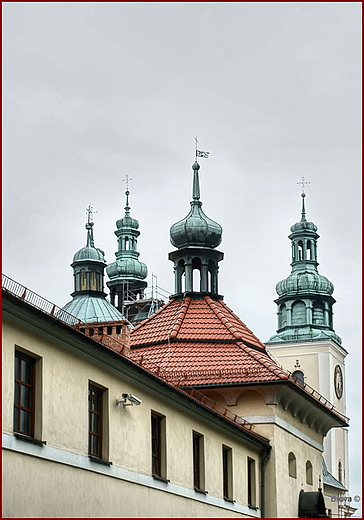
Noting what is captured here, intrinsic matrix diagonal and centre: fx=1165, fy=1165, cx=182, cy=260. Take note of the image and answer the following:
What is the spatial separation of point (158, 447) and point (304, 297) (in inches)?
2597

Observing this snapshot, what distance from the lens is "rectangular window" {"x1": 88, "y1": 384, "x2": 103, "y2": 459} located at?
22531 millimetres

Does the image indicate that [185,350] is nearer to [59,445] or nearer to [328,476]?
[59,445]

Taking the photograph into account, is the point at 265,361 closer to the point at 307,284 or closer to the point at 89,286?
the point at 89,286

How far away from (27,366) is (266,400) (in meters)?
15.4

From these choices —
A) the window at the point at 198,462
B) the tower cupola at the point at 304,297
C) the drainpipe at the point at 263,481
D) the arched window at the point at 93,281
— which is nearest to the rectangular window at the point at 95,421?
the window at the point at 198,462

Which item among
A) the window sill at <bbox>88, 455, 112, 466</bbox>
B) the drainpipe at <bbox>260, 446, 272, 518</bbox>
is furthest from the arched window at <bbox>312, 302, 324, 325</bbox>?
the window sill at <bbox>88, 455, 112, 466</bbox>

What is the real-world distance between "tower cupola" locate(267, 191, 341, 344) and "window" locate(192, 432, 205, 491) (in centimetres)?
6250

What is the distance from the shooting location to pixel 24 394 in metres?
20.0

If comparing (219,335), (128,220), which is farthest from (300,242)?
(219,335)

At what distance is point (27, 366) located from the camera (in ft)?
66.4

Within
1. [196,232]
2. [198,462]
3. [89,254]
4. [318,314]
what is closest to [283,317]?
[318,314]

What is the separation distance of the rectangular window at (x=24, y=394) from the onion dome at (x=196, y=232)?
77.5ft

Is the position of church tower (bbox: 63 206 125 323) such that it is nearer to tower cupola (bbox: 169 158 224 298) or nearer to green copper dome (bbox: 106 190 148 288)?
green copper dome (bbox: 106 190 148 288)

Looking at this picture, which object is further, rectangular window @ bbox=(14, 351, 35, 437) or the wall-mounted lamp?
the wall-mounted lamp
